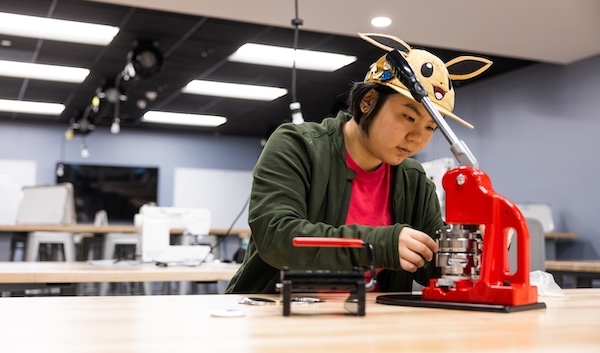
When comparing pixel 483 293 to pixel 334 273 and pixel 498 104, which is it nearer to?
pixel 334 273

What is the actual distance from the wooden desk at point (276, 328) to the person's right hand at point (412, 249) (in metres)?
0.09

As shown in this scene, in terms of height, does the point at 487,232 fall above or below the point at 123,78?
below

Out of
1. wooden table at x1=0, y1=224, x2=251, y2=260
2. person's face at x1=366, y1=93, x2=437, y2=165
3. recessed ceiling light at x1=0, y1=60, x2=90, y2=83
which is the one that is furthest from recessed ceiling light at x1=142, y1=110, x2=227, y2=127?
person's face at x1=366, y1=93, x2=437, y2=165

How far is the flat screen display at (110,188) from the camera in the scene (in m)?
10.9

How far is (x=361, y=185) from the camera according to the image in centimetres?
152

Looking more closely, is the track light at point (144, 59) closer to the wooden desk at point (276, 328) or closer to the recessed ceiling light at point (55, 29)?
the recessed ceiling light at point (55, 29)

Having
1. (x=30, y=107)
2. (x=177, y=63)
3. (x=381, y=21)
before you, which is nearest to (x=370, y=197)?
(x=381, y=21)

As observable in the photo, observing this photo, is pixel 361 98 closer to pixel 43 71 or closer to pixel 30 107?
pixel 43 71

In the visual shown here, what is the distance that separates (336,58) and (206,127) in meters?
4.78

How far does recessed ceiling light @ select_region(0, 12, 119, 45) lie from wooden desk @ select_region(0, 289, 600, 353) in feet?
17.0

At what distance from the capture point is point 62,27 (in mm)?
5930

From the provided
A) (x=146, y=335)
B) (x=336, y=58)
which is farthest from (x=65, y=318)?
(x=336, y=58)

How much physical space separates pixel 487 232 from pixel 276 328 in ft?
1.45

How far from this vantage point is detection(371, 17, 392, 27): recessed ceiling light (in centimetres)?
510
